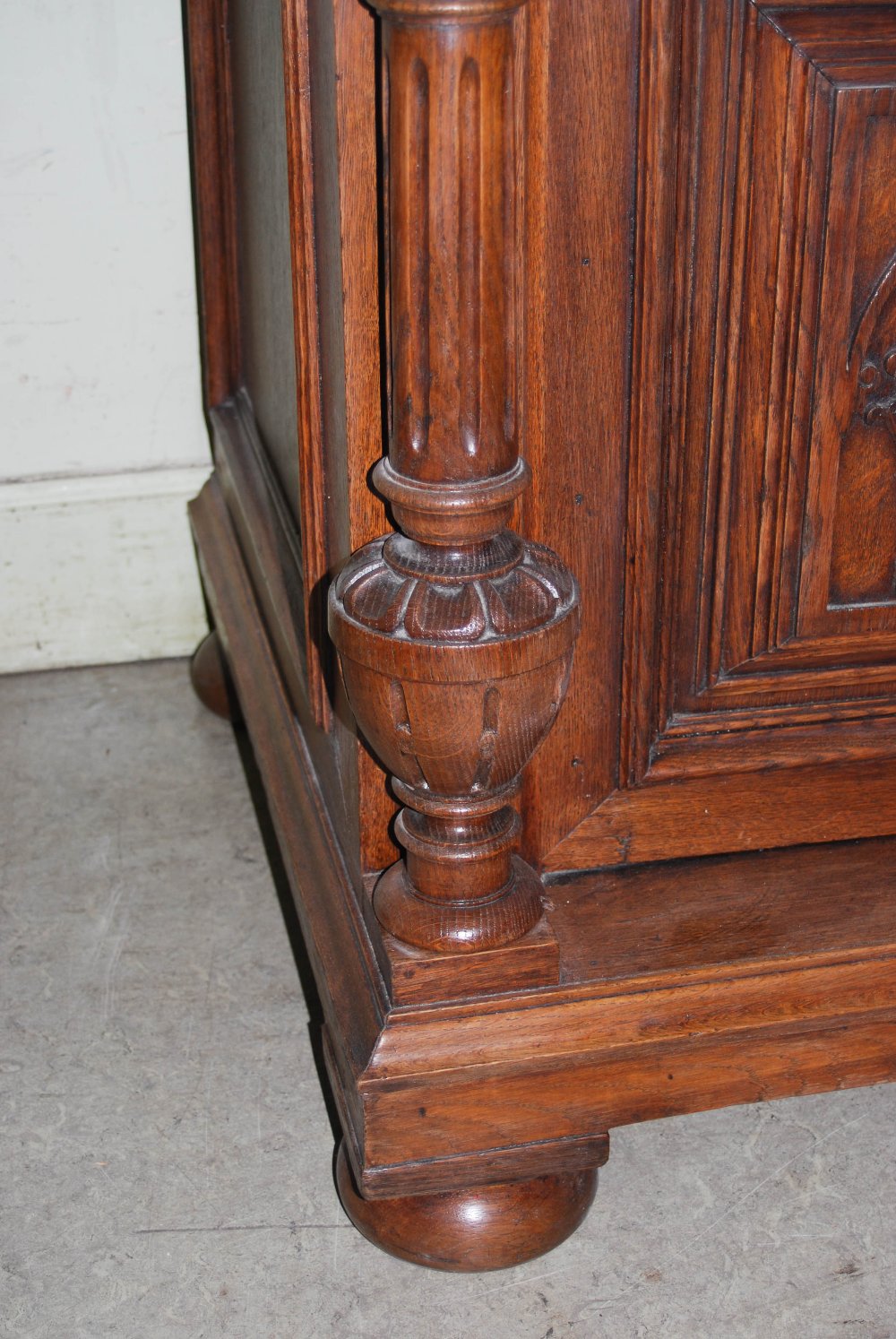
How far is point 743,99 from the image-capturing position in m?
0.94

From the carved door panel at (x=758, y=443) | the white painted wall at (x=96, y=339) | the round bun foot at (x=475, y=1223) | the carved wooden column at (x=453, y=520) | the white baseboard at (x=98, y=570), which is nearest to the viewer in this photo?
the carved wooden column at (x=453, y=520)

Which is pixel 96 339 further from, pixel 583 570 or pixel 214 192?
pixel 583 570

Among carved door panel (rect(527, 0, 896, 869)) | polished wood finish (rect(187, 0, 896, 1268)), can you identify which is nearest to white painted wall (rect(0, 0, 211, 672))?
polished wood finish (rect(187, 0, 896, 1268))

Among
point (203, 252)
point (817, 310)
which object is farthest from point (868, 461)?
point (203, 252)

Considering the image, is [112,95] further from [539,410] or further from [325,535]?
[539,410]

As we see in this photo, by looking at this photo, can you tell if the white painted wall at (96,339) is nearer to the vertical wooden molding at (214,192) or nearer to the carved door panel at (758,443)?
the vertical wooden molding at (214,192)

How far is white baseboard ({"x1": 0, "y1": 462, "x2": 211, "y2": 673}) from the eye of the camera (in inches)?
73.4

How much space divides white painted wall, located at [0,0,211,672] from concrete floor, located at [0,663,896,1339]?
1.38 feet

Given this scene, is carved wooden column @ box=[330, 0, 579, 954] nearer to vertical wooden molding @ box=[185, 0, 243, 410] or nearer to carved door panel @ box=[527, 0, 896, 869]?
carved door panel @ box=[527, 0, 896, 869]

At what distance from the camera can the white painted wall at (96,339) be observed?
171cm

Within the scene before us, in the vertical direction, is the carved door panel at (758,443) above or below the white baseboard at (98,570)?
above

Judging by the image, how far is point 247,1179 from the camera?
1200mm

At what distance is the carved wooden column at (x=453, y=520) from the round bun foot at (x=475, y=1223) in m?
0.19

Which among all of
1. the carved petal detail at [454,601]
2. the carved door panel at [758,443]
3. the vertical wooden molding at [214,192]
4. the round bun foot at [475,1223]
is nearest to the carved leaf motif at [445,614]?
the carved petal detail at [454,601]
